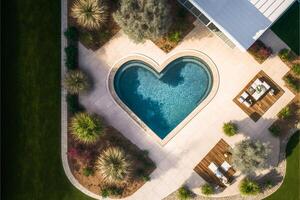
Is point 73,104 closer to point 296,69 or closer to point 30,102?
point 30,102

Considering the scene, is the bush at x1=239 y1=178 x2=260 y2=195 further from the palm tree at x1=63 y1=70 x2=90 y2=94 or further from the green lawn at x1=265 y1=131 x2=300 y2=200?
the palm tree at x1=63 y1=70 x2=90 y2=94

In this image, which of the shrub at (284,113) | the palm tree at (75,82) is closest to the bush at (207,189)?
the shrub at (284,113)

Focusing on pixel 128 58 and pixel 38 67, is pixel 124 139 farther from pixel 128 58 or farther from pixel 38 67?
pixel 38 67

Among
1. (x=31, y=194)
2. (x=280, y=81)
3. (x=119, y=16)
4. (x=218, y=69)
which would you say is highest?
(x=119, y=16)

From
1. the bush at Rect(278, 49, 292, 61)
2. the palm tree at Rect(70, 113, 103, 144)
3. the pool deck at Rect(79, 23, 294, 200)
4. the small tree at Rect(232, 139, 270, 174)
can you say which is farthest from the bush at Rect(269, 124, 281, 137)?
the palm tree at Rect(70, 113, 103, 144)

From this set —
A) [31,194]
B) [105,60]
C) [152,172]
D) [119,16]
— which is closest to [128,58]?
[105,60]

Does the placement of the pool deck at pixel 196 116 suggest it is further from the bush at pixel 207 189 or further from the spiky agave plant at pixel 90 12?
the spiky agave plant at pixel 90 12
